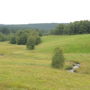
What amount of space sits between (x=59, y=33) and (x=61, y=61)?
403 ft

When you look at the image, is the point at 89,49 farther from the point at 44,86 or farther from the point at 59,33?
the point at 59,33

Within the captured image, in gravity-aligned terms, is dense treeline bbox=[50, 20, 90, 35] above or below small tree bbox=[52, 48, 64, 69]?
above

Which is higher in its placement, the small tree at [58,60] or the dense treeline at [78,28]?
the dense treeline at [78,28]

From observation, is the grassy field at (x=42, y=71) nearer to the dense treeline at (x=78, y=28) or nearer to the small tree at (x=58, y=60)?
the small tree at (x=58, y=60)

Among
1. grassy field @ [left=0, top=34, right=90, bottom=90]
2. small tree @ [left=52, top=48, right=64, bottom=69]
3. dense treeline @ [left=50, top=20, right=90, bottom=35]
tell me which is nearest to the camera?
Result: grassy field @ [left=0, top=34, right=90, bottom=90]

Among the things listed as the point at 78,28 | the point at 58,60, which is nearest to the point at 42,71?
the point at 58,60

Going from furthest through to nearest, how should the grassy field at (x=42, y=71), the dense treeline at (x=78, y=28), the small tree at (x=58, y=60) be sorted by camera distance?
1. the dense treeline at (x=78, y=28)
2. the small tree at (x=58, y=60)
3. the grassy field at (x=42, y=71)

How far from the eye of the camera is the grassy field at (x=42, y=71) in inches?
1335

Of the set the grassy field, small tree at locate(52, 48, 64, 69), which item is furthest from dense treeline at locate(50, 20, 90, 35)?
small tree at locate(52, 48, 64, 69)

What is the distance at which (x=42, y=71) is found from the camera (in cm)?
4797

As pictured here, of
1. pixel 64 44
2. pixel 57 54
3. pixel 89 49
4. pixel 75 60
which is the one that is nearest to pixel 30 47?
pixel 64 44

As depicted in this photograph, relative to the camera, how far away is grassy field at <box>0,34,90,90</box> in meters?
33.9

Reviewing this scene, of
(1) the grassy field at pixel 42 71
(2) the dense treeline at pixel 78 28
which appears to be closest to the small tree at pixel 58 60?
(1) the grassy field at pixel 42 71

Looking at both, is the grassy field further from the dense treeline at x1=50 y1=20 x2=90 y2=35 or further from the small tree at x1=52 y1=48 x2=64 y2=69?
the dense treeline at x1=50 y1=20 x2=90 y2=35
